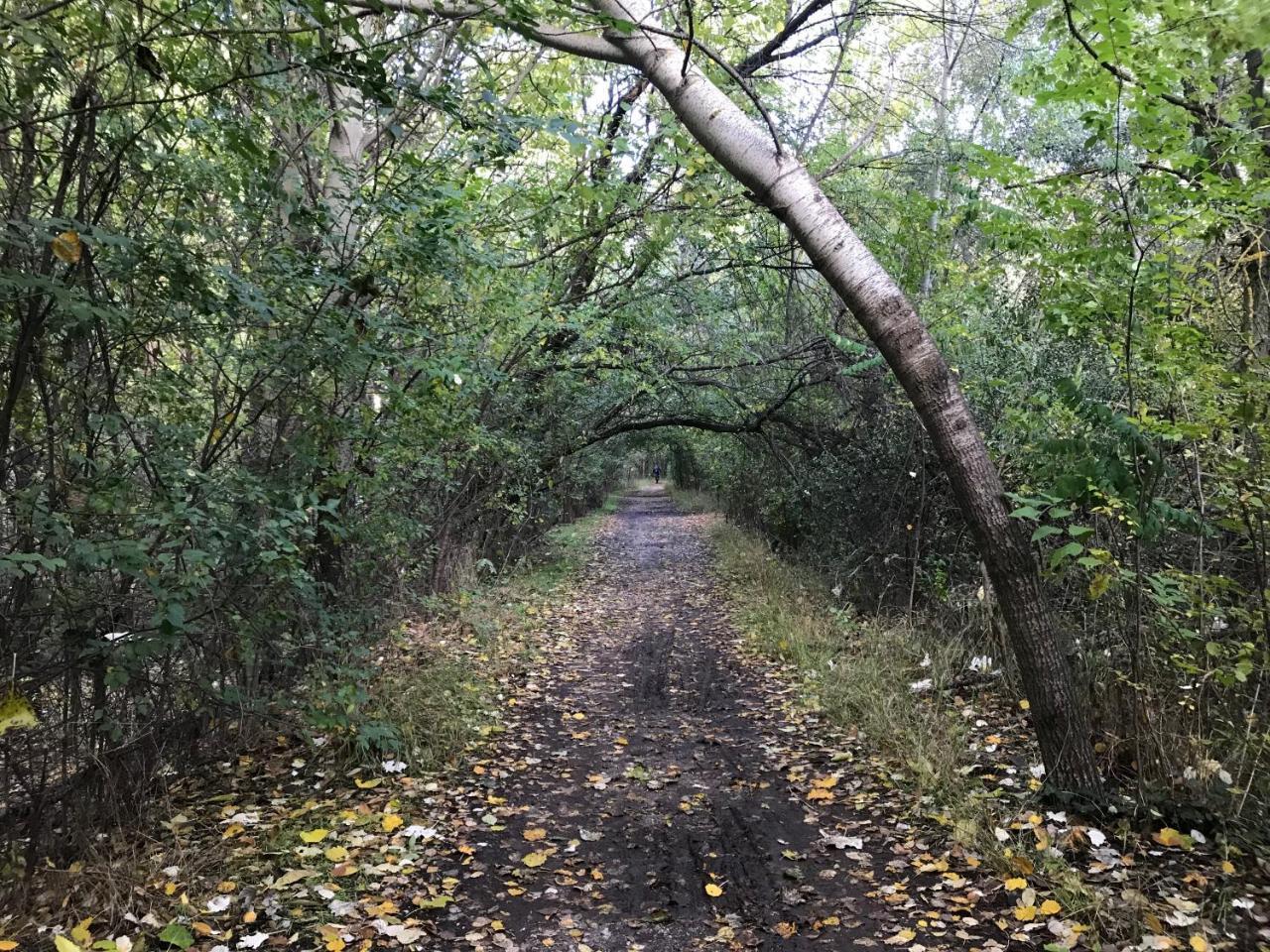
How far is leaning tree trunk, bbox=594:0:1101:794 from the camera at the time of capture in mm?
4020

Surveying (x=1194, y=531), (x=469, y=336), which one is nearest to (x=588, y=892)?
(x=1194, y=531)

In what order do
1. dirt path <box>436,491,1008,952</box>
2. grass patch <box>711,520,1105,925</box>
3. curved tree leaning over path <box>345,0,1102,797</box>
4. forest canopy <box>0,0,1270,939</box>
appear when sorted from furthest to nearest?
1. curved tree leaning over path <box>345,0,1102,797</box>
2. grass patch <box>711,520,1105,925</box>
3. dirt path <box>436,491,1008,952</box>
4. forest canopy <box>0,0,1270,939</box>

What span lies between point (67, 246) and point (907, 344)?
3.83 meters

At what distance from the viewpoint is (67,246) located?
2879mm

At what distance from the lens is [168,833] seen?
161 inches

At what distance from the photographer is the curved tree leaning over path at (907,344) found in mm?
4020

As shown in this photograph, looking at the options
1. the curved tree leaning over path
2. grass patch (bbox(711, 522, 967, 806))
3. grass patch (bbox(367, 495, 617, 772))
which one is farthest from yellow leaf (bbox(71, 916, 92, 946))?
the curved tree leaning over path

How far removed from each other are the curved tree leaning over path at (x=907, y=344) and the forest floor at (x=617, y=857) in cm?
57

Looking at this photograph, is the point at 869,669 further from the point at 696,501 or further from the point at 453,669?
the point at 696,501

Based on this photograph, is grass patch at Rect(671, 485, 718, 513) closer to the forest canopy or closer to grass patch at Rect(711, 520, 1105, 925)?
grass patch at Rect(711, 520, 1105, 925)

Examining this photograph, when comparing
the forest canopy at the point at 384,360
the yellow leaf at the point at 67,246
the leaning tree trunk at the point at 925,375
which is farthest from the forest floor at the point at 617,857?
the yellow leaf at the point at 67,246

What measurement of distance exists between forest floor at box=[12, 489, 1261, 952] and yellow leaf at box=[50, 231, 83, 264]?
2.56 metres

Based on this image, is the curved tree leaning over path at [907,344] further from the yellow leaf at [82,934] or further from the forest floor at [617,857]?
the yellow leaf at [82,934]

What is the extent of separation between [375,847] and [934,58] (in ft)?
41.8
